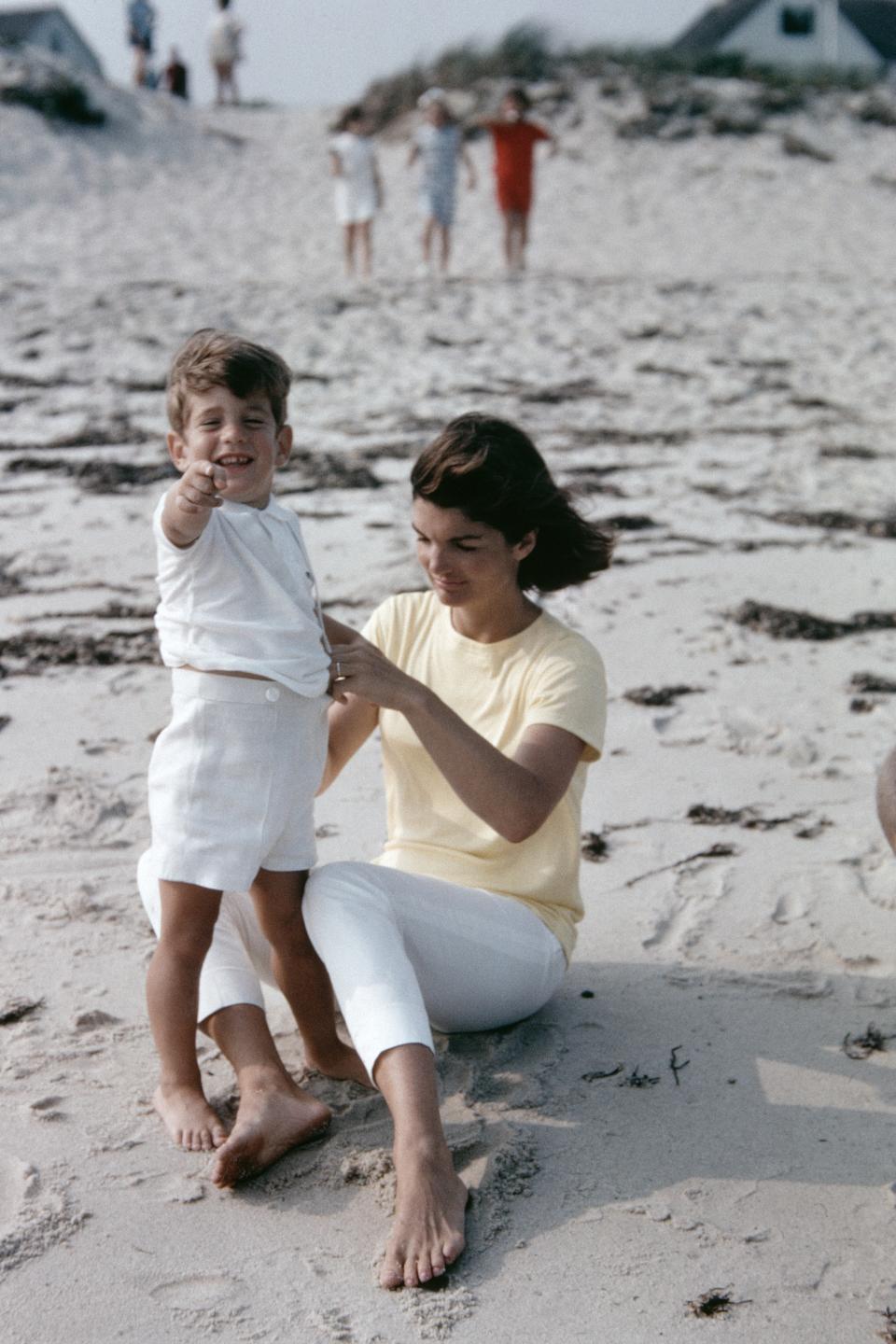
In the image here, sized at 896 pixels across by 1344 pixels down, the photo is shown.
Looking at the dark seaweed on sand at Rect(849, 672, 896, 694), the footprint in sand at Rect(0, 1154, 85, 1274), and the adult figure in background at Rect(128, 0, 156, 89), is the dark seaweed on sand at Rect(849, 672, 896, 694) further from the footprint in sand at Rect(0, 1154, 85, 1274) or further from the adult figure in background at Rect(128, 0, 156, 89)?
the adult figure in background at Rect(128, 0, 156, 89)

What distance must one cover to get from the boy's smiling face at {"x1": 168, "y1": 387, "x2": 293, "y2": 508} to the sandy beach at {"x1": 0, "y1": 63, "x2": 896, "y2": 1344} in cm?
105

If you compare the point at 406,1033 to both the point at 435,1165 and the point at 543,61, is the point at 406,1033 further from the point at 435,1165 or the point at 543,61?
the point at 543,61

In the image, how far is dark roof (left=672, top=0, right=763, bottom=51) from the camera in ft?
120

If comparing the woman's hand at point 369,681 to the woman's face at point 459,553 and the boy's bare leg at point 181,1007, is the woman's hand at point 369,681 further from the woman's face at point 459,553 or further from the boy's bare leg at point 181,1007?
the boy's bare leg at point 181,1007

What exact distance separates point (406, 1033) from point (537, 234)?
1362 centimetres

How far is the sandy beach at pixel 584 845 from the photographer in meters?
1.95

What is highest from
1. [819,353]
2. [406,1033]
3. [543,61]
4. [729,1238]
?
[543,61]

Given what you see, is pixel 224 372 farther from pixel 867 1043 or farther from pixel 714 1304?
pixel 867 1043

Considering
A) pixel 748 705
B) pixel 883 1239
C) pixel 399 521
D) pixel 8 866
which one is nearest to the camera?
pixel 883 1239

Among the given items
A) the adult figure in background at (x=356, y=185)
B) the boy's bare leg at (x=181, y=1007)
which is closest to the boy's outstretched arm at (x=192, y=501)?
the boy's bare leg at (x=181, y=1007)

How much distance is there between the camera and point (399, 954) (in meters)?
2.25

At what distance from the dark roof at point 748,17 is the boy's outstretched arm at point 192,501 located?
37.4 meters

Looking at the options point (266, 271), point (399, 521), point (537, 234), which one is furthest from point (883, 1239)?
point (537, 234)

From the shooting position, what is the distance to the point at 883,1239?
6.63 feet
